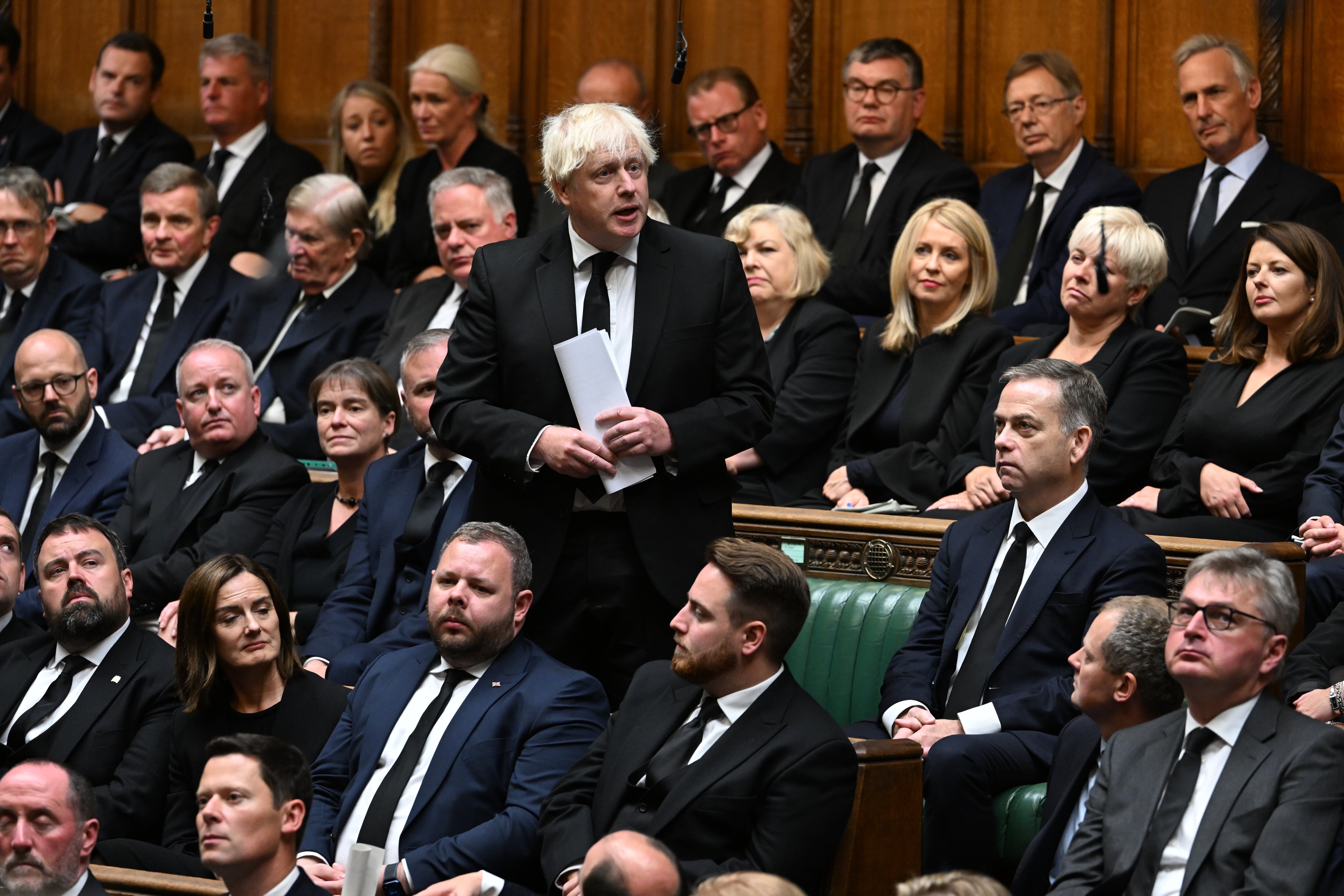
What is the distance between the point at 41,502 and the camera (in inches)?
183

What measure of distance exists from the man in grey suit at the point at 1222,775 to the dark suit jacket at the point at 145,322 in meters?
3.43

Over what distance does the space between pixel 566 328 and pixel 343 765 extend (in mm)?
916

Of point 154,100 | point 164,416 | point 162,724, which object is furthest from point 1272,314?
point 154,100

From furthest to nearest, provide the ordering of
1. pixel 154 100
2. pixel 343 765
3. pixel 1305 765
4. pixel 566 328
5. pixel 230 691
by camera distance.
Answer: pixel 154 100
pixel 230 691
pixel 343 765
pixel 566 328
pixel 1305 765

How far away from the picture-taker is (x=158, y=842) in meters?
3.51

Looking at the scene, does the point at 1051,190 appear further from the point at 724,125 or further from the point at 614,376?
the point at 614,376

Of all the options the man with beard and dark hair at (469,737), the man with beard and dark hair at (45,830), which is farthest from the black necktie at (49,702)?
the man with beard and dark hair at (469,737)

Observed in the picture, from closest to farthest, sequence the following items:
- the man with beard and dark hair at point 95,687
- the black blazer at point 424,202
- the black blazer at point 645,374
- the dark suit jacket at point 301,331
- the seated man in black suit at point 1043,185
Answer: the black blazer at point 645,374 → the man with beard and dark hair at point 95,687 → the seated man in black suit at point 1043,185 → the dark suit jacket at point 301,331 → the black blazer at point 424,202

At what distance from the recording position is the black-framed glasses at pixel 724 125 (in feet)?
17.8

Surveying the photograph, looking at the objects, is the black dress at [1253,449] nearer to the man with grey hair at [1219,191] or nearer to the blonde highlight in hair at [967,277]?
the blonde highlight in hair at [967,277]

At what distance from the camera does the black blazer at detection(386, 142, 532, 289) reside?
564 centimetres

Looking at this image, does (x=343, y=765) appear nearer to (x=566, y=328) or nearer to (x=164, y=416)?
(x=566, y=328)

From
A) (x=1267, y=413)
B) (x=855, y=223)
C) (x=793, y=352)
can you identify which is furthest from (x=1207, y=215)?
(x=793, y=352)

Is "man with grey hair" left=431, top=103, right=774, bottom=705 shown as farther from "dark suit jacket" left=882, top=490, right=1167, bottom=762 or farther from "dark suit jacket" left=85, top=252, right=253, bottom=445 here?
"dark suit jacket" left=85, top=252, right=253, bottom=445
